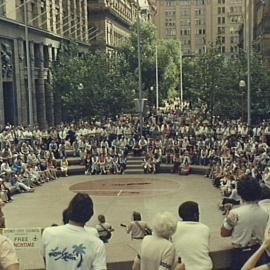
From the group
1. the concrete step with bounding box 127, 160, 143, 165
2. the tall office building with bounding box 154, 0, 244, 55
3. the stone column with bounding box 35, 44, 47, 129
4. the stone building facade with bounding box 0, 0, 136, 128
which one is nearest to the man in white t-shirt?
the concrete step with bounding box 127, 160, 143, 165

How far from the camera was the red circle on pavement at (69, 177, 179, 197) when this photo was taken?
23.3 m

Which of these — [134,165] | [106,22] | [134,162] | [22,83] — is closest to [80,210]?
[134,165]

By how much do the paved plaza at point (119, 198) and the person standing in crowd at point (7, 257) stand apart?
979 centimetres

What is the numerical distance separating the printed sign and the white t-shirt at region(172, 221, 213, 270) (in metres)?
1.85

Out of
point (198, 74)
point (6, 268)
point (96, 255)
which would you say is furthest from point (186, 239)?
point (198, 74)

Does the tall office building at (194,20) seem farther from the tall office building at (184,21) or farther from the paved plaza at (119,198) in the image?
the paved plaza at (119,198)

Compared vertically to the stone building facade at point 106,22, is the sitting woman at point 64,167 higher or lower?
lower

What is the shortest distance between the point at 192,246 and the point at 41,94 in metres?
48.0

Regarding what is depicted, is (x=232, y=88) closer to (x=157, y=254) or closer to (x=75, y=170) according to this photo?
(x=75, y=170)

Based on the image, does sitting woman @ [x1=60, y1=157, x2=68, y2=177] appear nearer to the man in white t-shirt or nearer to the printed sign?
the printed sign

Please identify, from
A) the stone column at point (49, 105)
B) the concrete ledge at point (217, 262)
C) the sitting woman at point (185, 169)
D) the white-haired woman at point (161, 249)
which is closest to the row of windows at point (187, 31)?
the stone column at point (49, 105)

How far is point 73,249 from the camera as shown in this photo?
4.66 metres

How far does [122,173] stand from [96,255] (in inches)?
956

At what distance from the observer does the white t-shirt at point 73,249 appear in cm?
463
